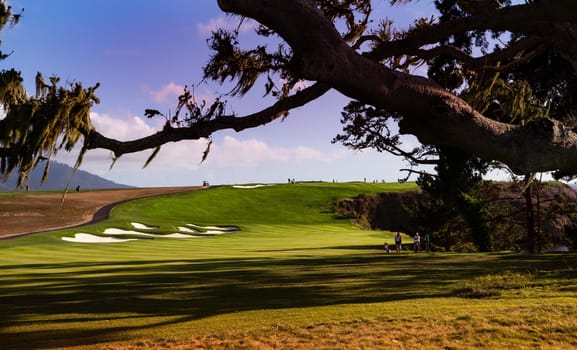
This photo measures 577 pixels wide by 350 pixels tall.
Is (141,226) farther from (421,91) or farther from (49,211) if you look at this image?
(421,91)

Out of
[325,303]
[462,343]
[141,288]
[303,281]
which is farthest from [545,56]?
[141,288]

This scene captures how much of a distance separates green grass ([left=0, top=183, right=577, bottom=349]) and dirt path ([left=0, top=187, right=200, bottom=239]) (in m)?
17.0

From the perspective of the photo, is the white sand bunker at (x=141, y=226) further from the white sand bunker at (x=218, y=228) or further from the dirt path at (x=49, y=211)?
the white sand bunker at (x=218, y=228)

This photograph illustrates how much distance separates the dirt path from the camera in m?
41.1

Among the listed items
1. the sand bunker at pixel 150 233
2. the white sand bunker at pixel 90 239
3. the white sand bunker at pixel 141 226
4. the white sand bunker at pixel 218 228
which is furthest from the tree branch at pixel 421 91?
the white sand bunker at pixel 218 228

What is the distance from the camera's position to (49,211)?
48500 millimetres

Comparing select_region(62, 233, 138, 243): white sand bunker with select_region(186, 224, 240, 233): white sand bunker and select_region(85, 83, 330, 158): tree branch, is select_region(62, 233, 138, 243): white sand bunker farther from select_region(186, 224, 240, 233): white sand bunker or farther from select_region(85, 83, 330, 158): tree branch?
select_region(85, 83, 330, 158): tree branch

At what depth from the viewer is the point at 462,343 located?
806 centimetres

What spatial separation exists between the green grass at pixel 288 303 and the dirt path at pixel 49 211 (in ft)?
55.7

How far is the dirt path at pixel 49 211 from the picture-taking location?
4106 centimetres

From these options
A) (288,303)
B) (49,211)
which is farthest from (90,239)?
(288,303)

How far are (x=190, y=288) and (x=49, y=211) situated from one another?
39.5 m

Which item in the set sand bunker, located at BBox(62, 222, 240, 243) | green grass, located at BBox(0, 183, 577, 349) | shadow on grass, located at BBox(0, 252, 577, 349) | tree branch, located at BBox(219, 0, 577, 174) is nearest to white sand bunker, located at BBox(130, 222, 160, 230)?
sand bunker, located at BBox(62, 222, 240, 243)

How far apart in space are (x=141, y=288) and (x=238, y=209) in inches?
2011
